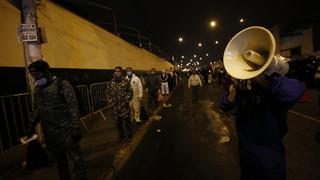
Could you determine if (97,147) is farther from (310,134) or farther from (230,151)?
(310,134)

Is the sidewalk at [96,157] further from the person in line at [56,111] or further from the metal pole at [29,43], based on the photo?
the metal pole at [29,43]

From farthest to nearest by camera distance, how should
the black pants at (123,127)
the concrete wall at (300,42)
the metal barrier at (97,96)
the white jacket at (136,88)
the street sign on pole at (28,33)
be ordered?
the concrete wall at (300,42)
the metal barrier at (97,96)
the white jacket at (136,88)
the black pants at (123,127)
the street sign on pole at (28,33)

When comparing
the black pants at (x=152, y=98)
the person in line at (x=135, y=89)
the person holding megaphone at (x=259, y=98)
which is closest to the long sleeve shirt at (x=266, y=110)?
the person holding megaphone at (x=259, y=98)

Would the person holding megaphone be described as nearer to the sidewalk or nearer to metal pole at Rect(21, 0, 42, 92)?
the sidewalk

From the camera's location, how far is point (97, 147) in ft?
25.3

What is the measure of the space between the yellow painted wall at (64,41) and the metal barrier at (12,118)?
92cm

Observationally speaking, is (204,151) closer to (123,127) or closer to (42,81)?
(123,127)

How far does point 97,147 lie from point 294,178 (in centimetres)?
443

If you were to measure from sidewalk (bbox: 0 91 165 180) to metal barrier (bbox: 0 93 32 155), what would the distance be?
0.24 meters

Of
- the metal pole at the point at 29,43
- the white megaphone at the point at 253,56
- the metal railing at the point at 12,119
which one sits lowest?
the metal railing at the point at 12,119

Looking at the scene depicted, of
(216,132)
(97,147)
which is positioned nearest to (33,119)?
(97,147)

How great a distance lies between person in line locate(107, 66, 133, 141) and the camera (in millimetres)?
8039

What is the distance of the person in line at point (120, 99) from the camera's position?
26.4ft

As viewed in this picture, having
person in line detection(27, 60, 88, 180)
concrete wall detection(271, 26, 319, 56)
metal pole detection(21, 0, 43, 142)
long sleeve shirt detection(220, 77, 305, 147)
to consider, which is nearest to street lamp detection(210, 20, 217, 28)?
concrete wall detection(271, 26, 319, 56)
